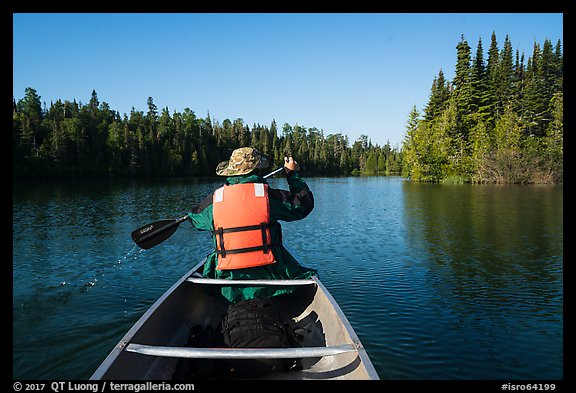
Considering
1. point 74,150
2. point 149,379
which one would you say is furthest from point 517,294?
point 74,150

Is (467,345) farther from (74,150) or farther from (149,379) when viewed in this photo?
(74,150)

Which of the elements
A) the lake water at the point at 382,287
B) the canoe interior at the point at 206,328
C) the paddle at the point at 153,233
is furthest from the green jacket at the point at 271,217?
the lake water at the point at 382,287

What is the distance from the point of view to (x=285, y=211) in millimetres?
4238

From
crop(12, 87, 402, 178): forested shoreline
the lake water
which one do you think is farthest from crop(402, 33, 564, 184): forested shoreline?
crop(12, 87, 402, 178): forested shoreline

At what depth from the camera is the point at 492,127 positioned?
1746 inches

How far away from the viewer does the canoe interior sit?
124 inches

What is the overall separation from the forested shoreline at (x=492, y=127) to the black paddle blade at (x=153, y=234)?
39202 millimetres

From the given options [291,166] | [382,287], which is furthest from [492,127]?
[291,166]

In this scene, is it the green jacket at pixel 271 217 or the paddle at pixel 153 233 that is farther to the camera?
the paddle at pixel 153 233

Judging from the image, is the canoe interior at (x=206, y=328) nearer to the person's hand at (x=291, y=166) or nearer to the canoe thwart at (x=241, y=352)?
the canoe thwart at (x=241, y=352)

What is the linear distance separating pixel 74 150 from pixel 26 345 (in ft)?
224

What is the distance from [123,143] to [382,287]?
7085 cm

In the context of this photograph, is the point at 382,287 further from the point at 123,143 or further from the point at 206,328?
the point at 123,143

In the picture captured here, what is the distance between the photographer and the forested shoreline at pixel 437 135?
39.4 meters
